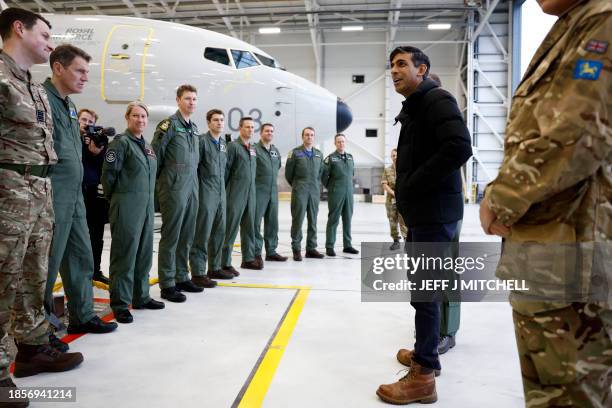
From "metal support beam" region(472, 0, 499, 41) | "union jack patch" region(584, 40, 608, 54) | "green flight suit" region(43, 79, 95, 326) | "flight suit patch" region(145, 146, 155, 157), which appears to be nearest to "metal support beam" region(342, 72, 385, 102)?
"metal support beam" region(472, 0, 499, 41)

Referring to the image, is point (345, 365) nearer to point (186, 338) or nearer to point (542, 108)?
point (186, 338)

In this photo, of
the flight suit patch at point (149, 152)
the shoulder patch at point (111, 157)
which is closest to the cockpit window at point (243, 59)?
the flight suit patch at point (149, 152)

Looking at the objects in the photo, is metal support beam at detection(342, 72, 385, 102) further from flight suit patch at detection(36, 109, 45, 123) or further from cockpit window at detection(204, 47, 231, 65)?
flight suit patch at detection(36, 109, 45, 123)

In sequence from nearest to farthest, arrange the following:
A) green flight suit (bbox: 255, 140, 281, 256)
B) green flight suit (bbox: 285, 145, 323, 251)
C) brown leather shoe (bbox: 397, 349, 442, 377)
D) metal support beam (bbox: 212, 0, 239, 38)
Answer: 1. brown leather shoe (bbox: 397, 349, 442, 377)
2. green flight suit (bbox: 255, 140, 281, 256)
3. green flight suit (bbox: 285, 145, 323, 251)
4. metal support beam (bbox: 212, 0, 239, 38)

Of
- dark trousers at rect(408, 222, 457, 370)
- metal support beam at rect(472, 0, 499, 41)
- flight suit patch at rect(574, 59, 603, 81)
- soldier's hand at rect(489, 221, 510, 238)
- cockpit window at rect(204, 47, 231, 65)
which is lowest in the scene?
dark trousers at rect(408, 222, 457, 370)

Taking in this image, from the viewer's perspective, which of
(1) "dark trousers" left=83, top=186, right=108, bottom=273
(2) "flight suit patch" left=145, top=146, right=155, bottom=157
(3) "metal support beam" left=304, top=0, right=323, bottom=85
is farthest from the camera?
(3) "metal support beam" left=304, top=0, right=323, bottom=85

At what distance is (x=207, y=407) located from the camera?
2.20m

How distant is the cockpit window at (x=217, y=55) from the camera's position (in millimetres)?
7770

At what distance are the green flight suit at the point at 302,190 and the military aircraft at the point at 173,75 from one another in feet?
5.65

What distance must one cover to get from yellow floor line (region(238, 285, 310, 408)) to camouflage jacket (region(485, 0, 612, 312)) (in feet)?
5.15

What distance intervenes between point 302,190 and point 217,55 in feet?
10.9

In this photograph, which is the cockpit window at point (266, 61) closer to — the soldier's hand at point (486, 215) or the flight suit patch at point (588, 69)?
the soldier's hand at point (486, 215)

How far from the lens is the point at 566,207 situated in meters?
1.24

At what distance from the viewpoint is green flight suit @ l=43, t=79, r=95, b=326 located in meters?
2.84
